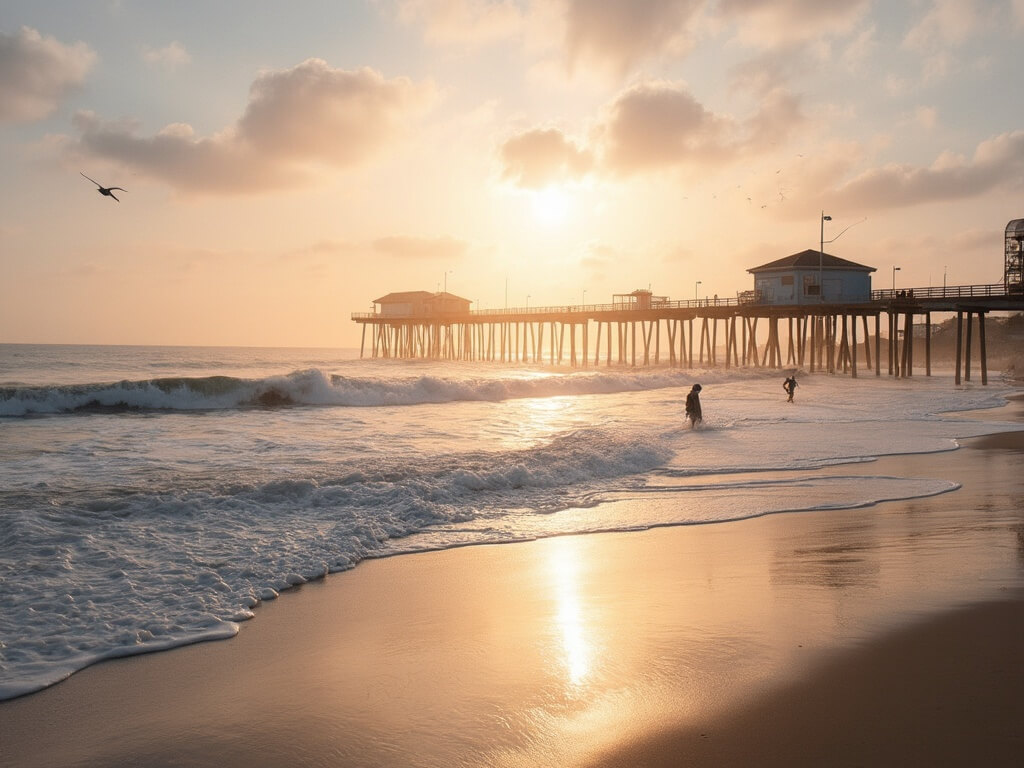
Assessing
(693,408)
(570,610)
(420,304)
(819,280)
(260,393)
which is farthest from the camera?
(420,304)

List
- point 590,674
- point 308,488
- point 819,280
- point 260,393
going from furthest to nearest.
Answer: point 819,280 → point 260,393 → point 308,488 → point 590,674

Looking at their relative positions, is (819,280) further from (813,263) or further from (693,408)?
(693,408)

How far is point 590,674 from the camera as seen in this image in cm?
444

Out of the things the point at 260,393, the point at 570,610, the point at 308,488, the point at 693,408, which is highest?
the point at 260,393

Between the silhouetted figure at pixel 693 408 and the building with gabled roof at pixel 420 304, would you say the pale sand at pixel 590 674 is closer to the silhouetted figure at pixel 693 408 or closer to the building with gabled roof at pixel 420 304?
the silhouetted figure at pixel 693 408

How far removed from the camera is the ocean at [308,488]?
5895mm

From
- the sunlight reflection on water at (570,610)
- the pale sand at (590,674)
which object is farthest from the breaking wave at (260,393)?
the pale sand at (590,674)

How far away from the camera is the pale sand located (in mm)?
3619

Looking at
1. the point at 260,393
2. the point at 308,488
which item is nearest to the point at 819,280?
the point at 260,393

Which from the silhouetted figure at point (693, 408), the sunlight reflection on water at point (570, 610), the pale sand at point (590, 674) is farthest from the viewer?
the silhouetted figure at point (693, 408)

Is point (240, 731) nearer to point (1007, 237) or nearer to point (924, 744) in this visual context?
point (924, 744)

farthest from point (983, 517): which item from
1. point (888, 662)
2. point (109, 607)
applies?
point (109, 607)

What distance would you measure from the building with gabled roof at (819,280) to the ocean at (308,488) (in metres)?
22.1

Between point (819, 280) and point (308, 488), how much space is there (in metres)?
41.7
